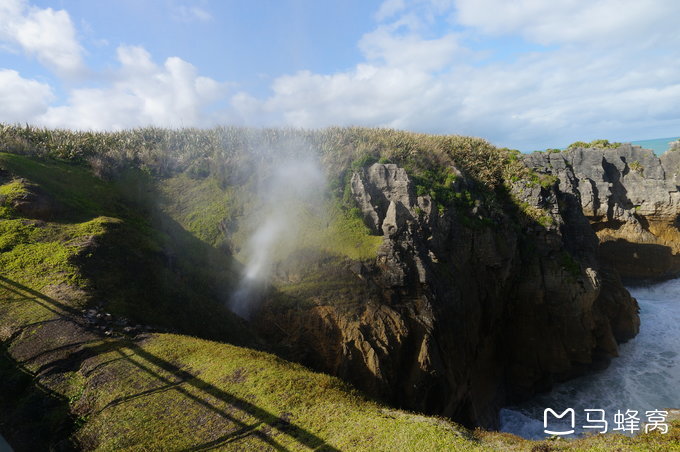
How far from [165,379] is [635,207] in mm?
34309

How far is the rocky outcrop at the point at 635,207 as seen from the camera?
89.1 feet

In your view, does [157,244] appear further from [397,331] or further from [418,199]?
[418,199]

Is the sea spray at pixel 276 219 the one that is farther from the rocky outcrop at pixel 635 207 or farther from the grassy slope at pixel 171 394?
the rocky outcrop at pixel 635 207

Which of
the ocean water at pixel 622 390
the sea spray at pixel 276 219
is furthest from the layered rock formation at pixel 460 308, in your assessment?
the sea spray at pixel 276 219

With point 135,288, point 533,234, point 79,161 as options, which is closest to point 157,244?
point 135,288

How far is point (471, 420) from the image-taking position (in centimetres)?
1292

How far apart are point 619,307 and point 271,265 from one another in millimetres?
19814

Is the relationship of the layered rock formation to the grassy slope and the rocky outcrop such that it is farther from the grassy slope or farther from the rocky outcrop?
the rocky outcrop

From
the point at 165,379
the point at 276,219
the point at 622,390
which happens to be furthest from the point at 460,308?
the point at 165,379

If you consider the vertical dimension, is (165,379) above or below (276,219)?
below

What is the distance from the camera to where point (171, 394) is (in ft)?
21.7

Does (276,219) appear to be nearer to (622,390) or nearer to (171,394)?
(171,394)

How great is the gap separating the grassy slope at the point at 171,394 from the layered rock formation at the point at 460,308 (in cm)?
354

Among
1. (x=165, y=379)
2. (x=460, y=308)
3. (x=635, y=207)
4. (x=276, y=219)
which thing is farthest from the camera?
(x=635, y=207)
